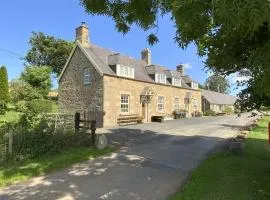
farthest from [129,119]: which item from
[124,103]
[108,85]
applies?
[108,85]

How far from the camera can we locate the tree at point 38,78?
4031 centimetres

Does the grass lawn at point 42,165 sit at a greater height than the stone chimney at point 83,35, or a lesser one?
lesser

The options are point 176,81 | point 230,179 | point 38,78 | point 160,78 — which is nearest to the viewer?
point 230,179

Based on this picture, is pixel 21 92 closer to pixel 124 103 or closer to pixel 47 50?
pixel 124 103

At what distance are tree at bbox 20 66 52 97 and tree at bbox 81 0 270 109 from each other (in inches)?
1392

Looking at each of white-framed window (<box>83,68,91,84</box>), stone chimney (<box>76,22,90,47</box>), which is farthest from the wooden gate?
stone chimney (<box>76,22,90,47</box>)

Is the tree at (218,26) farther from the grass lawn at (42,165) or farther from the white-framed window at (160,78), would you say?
the white-framed window at (160,78)

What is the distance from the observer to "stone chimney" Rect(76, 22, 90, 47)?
28.2 m

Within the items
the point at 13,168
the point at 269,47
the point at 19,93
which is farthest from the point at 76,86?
the point at 269,47

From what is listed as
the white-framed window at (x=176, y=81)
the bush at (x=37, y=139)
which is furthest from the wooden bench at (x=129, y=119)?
the bush at (x=37, y=139)

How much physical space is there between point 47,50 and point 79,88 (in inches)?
1179

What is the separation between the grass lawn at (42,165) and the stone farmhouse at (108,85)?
13.6 m

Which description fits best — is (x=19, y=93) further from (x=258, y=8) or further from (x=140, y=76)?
(x=258, y=8)

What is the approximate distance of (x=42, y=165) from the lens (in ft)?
31.8
